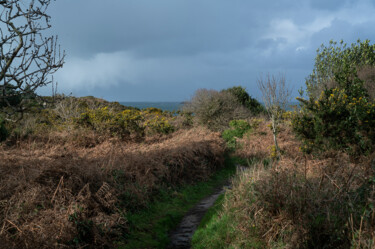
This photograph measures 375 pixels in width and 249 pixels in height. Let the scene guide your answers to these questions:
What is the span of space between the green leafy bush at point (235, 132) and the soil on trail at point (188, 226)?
33.7 feet

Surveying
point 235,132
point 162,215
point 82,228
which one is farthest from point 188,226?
point 235,132

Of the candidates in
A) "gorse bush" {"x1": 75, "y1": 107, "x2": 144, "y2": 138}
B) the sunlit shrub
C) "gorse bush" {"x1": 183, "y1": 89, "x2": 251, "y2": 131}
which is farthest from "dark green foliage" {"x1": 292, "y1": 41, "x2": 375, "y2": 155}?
"gorse bush" {"x1": 183, "y1": 89, "x2": 251, "y2": 131}

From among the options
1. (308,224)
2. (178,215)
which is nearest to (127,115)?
(178,215)

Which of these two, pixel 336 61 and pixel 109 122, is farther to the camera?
pixel 336 61

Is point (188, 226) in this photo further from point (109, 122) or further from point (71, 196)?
point (109, 122)

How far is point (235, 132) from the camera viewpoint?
73.9 feet

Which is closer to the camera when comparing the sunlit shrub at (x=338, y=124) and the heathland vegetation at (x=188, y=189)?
the heathland vegetation at (x=188, y=189)

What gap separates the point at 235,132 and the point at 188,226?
14.7m

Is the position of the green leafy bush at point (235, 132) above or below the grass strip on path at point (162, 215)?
above

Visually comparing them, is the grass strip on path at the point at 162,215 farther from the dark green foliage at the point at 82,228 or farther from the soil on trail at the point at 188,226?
the dark green foliage at the point at 82,228

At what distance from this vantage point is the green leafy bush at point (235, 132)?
20.8 m

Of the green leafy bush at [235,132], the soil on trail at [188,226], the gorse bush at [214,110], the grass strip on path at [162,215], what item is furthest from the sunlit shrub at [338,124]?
the gorse bush at [214,110]

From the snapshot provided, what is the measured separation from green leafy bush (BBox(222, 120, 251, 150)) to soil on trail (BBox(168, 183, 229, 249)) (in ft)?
33.7

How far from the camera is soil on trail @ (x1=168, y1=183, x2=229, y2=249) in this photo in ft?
24.3
